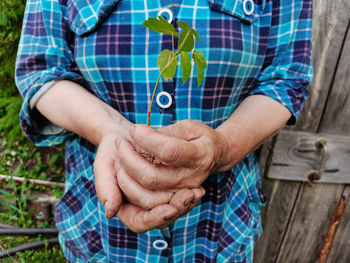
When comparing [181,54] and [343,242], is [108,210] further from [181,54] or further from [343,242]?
[343,242]

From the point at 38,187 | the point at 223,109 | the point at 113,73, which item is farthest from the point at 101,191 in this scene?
the point at 38,187

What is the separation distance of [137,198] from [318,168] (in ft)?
3.76

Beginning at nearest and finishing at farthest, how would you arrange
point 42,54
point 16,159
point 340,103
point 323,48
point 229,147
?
point 229,147
point 42,54
point 323,48
point 340,103
point 16,159

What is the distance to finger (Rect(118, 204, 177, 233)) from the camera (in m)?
0.60

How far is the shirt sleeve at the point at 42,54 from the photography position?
83cm

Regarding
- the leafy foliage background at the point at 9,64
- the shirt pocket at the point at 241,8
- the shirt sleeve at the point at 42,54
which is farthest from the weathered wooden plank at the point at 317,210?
the leafy foliage background at the point at 9,64

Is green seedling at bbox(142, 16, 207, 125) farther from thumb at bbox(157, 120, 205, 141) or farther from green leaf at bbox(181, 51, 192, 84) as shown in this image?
thumb at bbox(157, 120, 205, 141)

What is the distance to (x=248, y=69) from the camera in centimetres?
86

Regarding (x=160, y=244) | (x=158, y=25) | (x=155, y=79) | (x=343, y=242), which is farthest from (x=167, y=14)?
(x=343, y=242)

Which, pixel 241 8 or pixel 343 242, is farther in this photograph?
pixel 343 242

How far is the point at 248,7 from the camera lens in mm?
804

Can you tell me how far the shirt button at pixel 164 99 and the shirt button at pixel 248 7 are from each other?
0.32 m

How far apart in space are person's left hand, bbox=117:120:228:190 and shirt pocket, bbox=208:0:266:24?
0.36m

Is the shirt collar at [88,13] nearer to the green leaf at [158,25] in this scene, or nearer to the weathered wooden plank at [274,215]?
the green leaf at [158,25]
